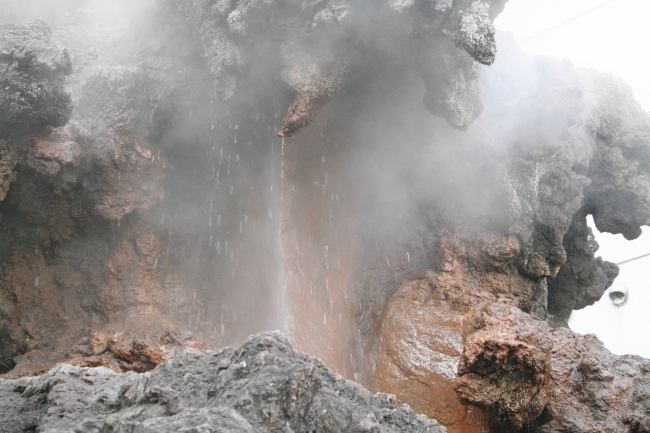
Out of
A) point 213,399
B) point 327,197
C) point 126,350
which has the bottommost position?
point 126,350

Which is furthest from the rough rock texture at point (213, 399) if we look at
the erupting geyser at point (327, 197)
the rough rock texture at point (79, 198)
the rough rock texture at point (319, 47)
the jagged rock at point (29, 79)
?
the rough rock texture at point (319, 47)

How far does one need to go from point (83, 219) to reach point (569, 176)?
5.57 meters

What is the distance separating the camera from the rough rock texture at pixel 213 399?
1837 millimetres

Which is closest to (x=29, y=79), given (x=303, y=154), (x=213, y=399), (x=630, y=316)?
(x=303, y=154)

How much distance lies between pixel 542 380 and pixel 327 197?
3.81 metres

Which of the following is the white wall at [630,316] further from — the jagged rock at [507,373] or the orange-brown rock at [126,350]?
the orange-brown rock at [126,350]

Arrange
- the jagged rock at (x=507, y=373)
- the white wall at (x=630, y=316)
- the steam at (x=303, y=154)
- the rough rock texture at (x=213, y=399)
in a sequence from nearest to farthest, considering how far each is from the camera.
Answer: the rough rock texture at (x=213, y=399) < the jagged rock at (x=507, y=373) < the steam at (x=303, y=154) < the white wall at (x=630, y=316)

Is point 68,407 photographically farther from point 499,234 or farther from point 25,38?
point 499,234

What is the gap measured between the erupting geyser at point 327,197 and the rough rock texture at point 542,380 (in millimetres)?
16

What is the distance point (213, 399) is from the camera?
2006 mm

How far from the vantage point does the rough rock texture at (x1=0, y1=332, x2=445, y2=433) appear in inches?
72.3

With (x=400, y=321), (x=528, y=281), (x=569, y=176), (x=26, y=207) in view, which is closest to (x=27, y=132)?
(x=26, y=207)

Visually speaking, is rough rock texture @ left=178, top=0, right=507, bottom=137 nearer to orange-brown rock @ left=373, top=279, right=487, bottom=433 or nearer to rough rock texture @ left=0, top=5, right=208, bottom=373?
rough rock texture @ left=0, top=5, right=208, bottom=373

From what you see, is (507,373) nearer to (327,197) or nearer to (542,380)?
(542,380)
